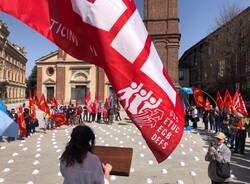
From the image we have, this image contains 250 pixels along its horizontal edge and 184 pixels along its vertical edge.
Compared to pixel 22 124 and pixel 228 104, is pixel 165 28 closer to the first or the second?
pixel 228 104

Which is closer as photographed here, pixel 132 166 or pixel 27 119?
pixel 132 166

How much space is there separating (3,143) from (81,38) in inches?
419

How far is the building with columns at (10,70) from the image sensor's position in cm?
6406

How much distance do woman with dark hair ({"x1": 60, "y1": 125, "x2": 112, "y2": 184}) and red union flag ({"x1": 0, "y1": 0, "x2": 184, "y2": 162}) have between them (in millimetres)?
458

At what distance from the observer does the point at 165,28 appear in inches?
1205

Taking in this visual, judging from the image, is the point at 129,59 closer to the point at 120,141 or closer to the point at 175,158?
the point at 175,158

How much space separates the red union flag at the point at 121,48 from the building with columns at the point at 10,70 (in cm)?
6085

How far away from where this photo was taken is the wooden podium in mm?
3479

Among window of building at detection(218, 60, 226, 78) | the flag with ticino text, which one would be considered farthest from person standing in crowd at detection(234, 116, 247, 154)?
window of building at detection(218, 60, 226, 78)

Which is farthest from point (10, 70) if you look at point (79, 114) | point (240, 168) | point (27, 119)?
point (240, 168)

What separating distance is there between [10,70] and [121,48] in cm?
7596

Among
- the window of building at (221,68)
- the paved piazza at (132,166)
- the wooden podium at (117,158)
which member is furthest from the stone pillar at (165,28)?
the wooden podium at (117,158)

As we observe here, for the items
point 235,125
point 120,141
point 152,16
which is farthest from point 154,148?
point 152,16

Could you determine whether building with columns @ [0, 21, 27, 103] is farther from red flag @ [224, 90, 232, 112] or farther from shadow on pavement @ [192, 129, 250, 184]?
shadow on pavement @ [192, 129, 250, 184]
